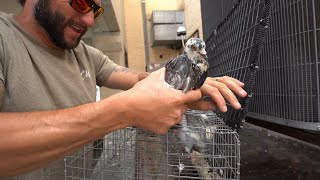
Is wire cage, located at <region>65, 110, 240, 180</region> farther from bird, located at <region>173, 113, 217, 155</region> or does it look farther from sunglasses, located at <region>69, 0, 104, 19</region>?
sunglasses, located at <region>69, 0, 104, 19</region>

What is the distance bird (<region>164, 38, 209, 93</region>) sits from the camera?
0.75m

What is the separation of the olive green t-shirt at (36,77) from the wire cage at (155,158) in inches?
4.3

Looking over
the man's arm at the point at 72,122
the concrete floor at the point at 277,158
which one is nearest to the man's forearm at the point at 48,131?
the man's arm at the point at 72,122

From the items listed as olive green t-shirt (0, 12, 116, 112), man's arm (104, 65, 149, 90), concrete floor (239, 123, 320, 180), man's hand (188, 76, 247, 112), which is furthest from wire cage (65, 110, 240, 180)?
man's arm (104, 65, 149, 90)

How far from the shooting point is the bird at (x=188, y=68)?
750mm

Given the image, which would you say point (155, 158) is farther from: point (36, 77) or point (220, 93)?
point (36, 77)

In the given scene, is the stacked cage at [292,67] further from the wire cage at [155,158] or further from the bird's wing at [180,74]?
the bird's wing at [180,74]

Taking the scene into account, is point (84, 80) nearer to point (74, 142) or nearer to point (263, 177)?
point (74, 142)

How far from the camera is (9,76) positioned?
1084mm

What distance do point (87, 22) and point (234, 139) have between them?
853 mm

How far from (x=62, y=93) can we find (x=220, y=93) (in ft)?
2.17

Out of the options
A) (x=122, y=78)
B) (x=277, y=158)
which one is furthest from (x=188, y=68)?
(x=277, y=158)

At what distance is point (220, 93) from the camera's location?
39.1 inches

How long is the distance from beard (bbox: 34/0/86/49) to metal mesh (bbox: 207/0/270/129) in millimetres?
792
